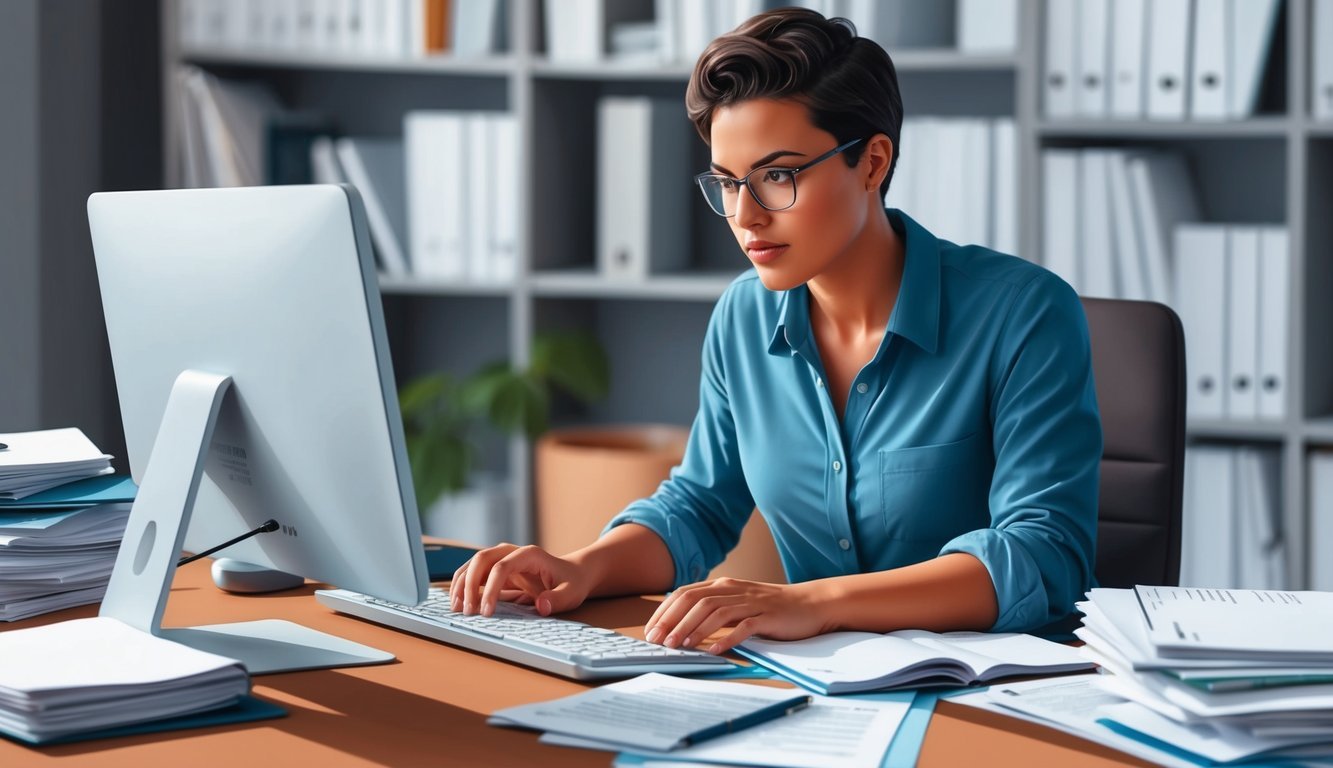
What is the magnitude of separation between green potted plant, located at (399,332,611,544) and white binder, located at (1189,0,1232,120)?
4.11 ft

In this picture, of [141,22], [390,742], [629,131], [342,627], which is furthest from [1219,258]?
[141,22]

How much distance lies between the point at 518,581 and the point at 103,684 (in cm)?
43

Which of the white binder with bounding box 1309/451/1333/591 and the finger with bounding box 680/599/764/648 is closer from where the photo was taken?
the finger with bounding box 680/599/764/648

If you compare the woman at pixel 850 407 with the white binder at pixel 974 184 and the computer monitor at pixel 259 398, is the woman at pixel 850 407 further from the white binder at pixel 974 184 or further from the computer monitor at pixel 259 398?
the white binder at pixel 974 184

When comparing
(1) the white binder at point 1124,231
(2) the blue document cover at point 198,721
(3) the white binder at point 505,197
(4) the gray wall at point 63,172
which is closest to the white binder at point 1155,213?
Result: (1) the white binder at point 1124,231

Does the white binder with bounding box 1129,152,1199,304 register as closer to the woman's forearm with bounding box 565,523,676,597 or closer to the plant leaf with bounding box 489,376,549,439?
the plant leaf with bounding box 489,376,549,439

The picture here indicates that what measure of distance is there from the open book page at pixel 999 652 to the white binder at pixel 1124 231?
1.47m

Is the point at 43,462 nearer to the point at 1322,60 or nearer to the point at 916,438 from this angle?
the point at 916,438

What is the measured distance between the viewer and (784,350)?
1.69 m

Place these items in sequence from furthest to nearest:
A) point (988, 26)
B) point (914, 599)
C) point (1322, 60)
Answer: point (988, 26), point (1322, 60), point (914, 599)

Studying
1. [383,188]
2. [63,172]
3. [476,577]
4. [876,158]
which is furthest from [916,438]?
[63,172]

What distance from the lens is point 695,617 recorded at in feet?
4.14

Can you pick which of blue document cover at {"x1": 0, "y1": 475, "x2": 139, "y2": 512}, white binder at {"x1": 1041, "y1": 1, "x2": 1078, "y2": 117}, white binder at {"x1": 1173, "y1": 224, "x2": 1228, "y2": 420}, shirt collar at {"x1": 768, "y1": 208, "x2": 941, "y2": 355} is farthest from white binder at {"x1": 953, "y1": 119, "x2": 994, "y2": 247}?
blue document cover at {"x1": 0, "y1": 475, "x2": 139, "y2": 512}

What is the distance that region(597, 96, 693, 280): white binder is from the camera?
2.91 metres
